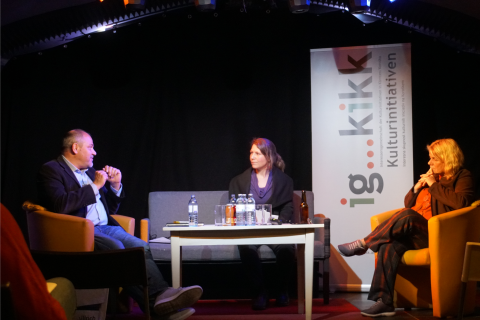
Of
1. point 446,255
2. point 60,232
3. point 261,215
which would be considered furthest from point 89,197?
point 446,255

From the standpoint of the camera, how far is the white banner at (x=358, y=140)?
491 cm

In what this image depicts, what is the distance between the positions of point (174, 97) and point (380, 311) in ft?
9.81

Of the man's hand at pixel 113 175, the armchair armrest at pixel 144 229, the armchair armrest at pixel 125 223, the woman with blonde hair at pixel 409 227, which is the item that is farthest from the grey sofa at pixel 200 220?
the woman with blonde hair at pixel 409 227

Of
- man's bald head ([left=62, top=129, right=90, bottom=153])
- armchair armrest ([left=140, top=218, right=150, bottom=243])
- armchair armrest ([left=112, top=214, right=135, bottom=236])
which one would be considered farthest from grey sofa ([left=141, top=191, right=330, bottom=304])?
man's bald head ([left=62, top=129, right=90, bottom=153])

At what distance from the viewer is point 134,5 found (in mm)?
4289

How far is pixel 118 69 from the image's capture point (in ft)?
17.5

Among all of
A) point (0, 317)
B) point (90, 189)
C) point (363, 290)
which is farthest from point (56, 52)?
point (0, 317)

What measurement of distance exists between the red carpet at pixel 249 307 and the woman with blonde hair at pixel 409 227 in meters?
0.35

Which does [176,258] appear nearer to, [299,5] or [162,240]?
[162,240]

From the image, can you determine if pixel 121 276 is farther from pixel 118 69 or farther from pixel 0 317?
pixel 118 69

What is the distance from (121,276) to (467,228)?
258 cm

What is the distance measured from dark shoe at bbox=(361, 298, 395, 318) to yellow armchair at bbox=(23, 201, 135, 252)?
2093 mm

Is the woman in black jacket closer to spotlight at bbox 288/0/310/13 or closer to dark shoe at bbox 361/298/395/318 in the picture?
dark shoe at bbox 361/298/395/318

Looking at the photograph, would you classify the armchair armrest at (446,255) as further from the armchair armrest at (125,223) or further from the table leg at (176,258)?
the armchair armrest at (125,223)
